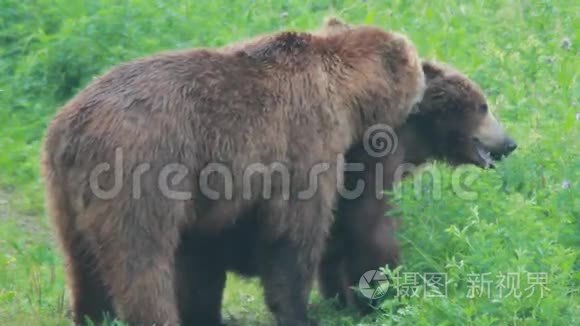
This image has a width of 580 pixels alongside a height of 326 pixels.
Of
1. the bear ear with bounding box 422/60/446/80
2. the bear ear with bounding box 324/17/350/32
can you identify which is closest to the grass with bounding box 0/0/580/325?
the bear ear with bounding box 422/60/446/80

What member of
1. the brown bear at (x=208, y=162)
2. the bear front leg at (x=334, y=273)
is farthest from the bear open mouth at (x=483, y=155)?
the bear front leg at (x=334, y=273)

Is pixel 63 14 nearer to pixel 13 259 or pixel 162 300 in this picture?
pixel 13 259

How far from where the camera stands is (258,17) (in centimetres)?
1199

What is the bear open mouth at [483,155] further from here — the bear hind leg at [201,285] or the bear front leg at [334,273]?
the bear hind leg at [201,285]

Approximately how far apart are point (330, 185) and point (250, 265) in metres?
0.71

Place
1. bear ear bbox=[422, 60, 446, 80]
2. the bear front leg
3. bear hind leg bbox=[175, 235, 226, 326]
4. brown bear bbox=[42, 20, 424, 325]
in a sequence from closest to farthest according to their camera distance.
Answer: brown bear bbox=[42, 20, 424, 325] < bear hind leg bbox=[175, 235, 226, 326] < the bear front leg < bear ear bbox=[422, 60, 446, 80]

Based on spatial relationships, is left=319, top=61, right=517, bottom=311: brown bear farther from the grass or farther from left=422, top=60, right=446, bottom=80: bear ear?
the grass

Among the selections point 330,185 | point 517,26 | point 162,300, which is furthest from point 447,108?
point 517,26

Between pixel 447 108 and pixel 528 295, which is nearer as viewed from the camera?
pixel 528 295

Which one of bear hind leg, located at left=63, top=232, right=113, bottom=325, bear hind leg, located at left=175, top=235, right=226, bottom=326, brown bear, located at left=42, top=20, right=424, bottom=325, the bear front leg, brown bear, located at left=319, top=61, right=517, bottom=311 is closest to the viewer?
brown bear, located at left=42, top=20, right=424, bottom=325

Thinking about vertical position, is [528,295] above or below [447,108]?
below

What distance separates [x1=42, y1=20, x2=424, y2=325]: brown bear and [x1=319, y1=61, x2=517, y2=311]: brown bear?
1.00 feet

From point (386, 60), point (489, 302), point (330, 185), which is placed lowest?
point (489, 302)

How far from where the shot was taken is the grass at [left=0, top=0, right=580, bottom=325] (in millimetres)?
6906
